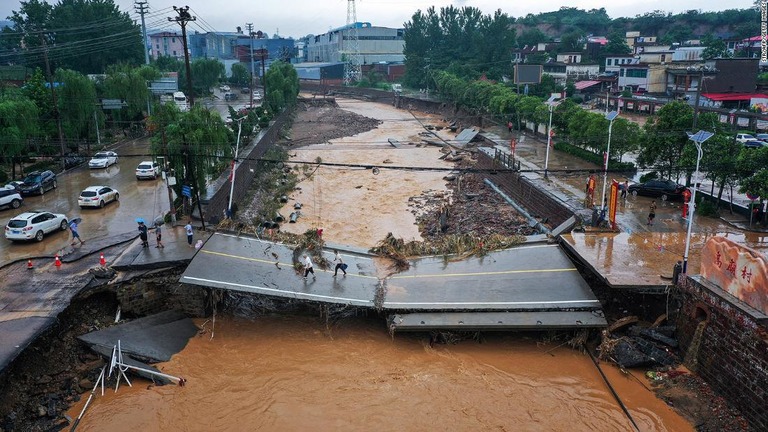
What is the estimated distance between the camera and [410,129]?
6894 cm

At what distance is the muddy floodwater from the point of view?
560 inches

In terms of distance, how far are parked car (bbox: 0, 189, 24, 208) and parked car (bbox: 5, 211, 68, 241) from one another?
628 centimetres

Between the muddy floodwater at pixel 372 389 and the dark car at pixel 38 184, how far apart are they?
65.7 feet

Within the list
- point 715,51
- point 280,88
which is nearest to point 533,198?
point 280,88

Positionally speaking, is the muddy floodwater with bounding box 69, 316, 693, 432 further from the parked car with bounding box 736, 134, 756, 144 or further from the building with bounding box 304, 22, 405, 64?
the building with bounding box 304, 22, 405, 64

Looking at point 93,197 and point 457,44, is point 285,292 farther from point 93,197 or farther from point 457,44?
point 457,44

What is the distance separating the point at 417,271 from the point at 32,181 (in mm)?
24722

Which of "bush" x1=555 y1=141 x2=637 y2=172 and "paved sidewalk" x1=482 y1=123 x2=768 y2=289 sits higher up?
"bush" x1=555 y1=141 x2=637 y2=172

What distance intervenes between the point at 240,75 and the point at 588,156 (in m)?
85.4

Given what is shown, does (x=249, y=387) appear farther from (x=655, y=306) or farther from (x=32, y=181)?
(x=32, y=181)

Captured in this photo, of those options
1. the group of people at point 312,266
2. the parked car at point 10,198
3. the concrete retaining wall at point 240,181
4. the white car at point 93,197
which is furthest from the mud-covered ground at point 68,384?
the parked car at point 10,198

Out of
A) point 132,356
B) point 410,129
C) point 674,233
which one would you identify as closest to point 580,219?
point 674,233

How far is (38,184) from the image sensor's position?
3147 centimetres

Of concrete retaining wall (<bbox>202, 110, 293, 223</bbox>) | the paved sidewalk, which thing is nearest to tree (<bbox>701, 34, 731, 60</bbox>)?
the paved sidewalk
